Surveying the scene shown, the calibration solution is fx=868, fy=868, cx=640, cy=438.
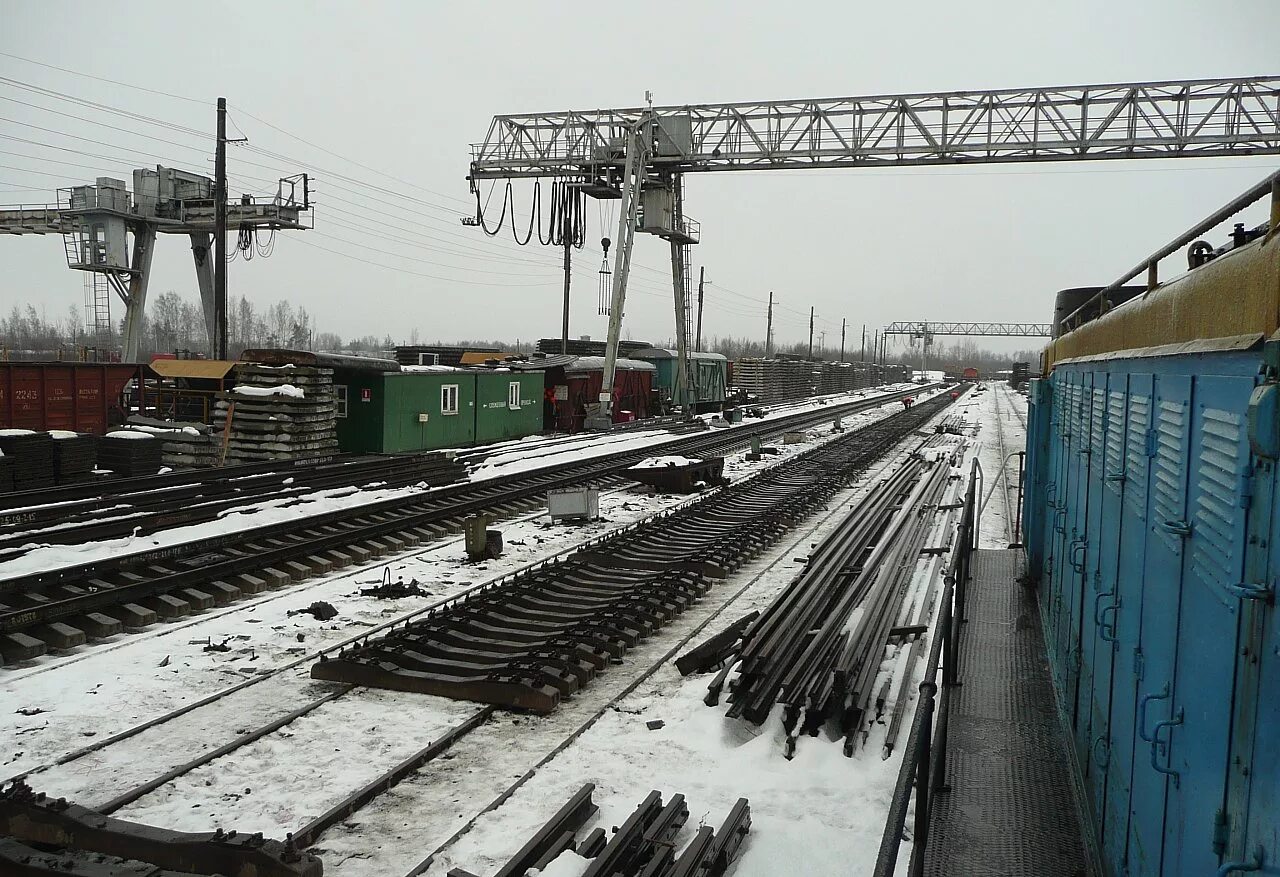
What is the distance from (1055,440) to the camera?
885 centimetres

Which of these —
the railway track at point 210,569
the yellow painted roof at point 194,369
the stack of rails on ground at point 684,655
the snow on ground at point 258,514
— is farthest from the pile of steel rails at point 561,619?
the yellow painted roof at point 194,369

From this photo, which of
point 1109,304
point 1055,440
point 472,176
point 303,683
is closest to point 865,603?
point 1055,440

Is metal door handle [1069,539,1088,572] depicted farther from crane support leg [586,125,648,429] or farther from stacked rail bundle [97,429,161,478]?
crane support leg [586,125,648,429]

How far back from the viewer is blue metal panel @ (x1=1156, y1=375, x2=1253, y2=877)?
2314mm

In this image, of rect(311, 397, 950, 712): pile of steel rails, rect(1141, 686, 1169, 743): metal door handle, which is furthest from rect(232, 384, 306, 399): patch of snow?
rect(1141, 686, 1169, 743): metal door handle

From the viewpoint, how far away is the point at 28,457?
15758mm

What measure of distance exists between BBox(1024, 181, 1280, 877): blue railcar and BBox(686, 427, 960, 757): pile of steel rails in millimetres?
1895

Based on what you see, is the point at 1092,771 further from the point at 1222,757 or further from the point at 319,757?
the point at 319,757

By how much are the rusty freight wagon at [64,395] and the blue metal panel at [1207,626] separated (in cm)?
2381

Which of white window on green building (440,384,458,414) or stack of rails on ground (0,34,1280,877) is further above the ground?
white window on green building (440,384,458,414)

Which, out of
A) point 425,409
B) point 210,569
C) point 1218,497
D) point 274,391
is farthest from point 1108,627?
point 425,409

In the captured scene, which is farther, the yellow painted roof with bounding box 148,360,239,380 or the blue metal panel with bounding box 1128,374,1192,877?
the yellow painted roof with bounding box 148,360,239,380

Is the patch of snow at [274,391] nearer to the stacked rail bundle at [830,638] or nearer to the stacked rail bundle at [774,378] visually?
the stacked rail bundle at [830,638]

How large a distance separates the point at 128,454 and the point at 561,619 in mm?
13054
